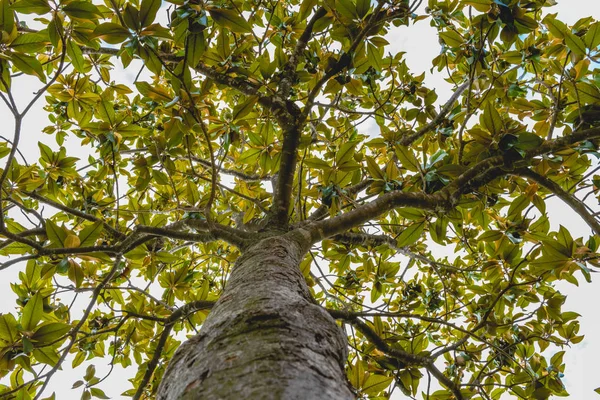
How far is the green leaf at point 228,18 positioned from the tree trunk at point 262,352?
99 cm

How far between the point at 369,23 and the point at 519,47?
3.99ft

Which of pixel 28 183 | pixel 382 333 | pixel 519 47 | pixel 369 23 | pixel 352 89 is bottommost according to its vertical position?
pixel 382 333

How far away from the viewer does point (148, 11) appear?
126cm

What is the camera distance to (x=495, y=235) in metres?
1.90

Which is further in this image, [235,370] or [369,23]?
[369,23]

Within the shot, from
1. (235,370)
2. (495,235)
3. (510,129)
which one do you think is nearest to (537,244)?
(495,235)

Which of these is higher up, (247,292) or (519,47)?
Answer: (519,47)

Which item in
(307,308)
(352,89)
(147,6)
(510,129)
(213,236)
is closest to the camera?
(307,308)

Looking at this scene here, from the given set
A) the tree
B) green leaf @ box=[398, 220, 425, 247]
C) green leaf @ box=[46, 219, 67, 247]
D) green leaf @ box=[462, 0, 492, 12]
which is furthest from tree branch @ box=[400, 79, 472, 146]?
green leaf @ box=[46, 219, 67, 247]

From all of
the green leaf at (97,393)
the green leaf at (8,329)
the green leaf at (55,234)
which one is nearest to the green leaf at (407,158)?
the green leaf at (55,234)

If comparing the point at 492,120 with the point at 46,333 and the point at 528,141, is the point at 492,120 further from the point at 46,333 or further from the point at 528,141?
the point at 46,333

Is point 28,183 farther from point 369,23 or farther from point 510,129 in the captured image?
point 510,129

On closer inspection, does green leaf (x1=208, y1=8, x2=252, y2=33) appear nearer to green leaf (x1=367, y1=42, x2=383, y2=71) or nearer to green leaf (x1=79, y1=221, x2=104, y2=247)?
green leaf (x1=367, y1=42, x2=383, y2=71)

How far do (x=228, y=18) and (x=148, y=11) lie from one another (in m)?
0.30
